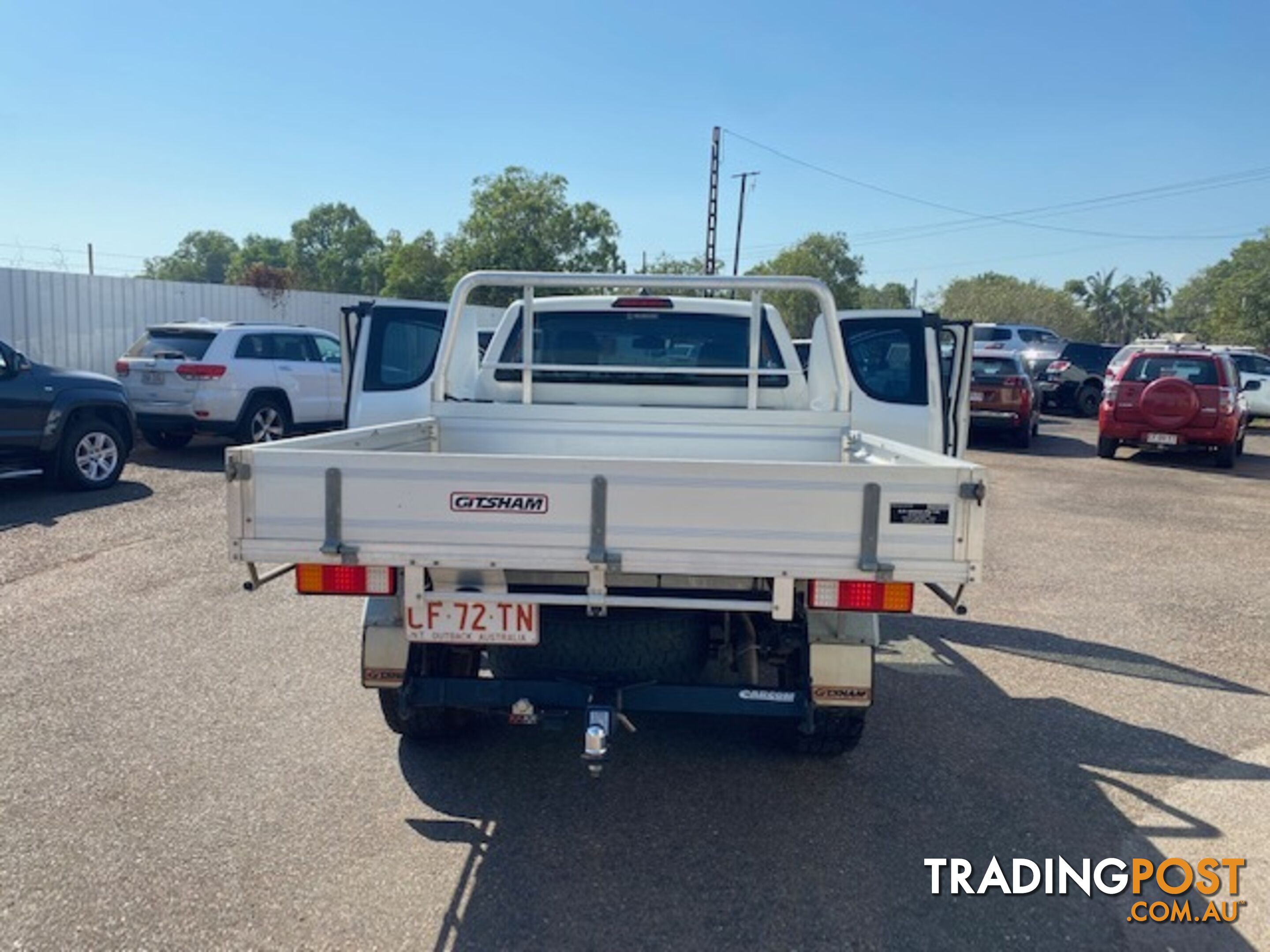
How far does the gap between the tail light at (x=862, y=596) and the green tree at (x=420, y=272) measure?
44.9 metres

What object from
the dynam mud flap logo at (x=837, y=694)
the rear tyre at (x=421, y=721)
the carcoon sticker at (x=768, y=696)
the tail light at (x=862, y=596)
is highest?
the tail light at (x=862, y=596)

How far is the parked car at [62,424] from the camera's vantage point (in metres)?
9.76

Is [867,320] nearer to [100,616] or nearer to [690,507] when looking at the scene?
[690,507]

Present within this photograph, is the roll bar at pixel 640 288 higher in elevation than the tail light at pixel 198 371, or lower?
higher

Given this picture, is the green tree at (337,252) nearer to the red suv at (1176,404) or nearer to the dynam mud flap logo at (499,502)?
the red suv at (1176,404)

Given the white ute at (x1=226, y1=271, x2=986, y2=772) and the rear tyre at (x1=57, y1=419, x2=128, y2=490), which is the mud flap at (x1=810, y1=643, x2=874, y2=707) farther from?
the rear tyre at (x1=57, y1=419, x2=128, y2=490)

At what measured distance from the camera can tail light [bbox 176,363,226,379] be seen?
12.6 metres

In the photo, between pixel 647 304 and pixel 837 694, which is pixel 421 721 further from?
pixel 647 304

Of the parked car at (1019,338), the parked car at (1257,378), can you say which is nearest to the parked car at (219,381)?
the parked car at (1019,338)

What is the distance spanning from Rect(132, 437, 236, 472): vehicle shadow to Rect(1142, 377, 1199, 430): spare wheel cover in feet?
43.8

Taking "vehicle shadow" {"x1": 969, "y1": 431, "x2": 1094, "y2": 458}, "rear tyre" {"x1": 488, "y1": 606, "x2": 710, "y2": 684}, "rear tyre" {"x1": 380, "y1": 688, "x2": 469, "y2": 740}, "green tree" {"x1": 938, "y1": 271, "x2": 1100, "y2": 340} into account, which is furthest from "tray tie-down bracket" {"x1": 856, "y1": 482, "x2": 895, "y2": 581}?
"green tree" {"x1": 938, "y1": 271, "x2": 1100, "y2": 340}

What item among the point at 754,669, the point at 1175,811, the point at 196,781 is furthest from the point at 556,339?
the point at 1175,811

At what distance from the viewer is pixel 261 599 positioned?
22.1 feet

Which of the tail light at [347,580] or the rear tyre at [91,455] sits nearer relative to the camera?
the tail light at [347,580]
